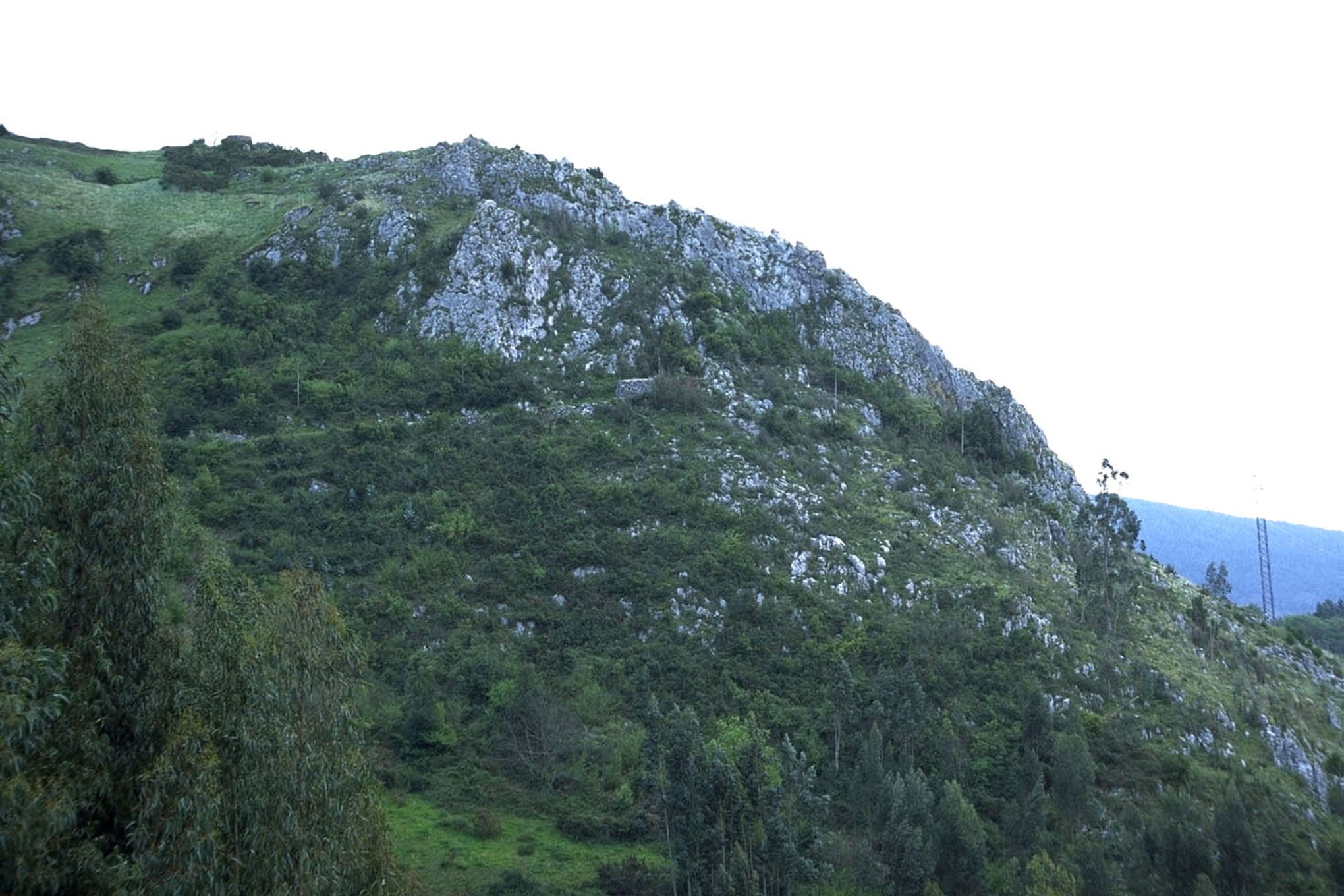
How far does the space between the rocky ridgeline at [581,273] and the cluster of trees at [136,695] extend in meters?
51.6

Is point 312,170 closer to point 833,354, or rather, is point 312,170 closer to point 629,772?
point 833,354

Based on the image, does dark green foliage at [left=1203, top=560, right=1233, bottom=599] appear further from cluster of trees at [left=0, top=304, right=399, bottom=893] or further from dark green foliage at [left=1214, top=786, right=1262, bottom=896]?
cluster of trees at [left=0, top=304, right=399, bottom=893]

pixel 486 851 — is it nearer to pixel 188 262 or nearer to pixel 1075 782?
pixel 1075 782

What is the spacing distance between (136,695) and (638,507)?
133ft

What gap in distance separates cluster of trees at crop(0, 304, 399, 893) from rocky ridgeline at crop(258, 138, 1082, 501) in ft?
169

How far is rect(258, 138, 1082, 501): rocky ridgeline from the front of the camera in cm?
6612

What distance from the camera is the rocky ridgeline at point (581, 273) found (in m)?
66.1

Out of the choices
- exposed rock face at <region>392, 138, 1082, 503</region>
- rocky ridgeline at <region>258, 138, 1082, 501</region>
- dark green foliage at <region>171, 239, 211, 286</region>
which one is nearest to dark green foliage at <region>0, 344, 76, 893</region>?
rocky ridgeline at <region>258, 138, 1082, 501</region>

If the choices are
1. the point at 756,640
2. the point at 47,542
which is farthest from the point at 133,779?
the point at 756,640

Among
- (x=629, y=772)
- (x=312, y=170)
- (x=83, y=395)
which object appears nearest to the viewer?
(x=83, y=395)

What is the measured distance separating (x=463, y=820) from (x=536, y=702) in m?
6.30

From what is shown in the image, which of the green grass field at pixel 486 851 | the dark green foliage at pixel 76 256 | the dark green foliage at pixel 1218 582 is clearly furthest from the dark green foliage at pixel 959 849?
the dark green foliage at pixel 76 256

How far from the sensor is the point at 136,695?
11.5 meters

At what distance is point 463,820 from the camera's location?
3394 cm
